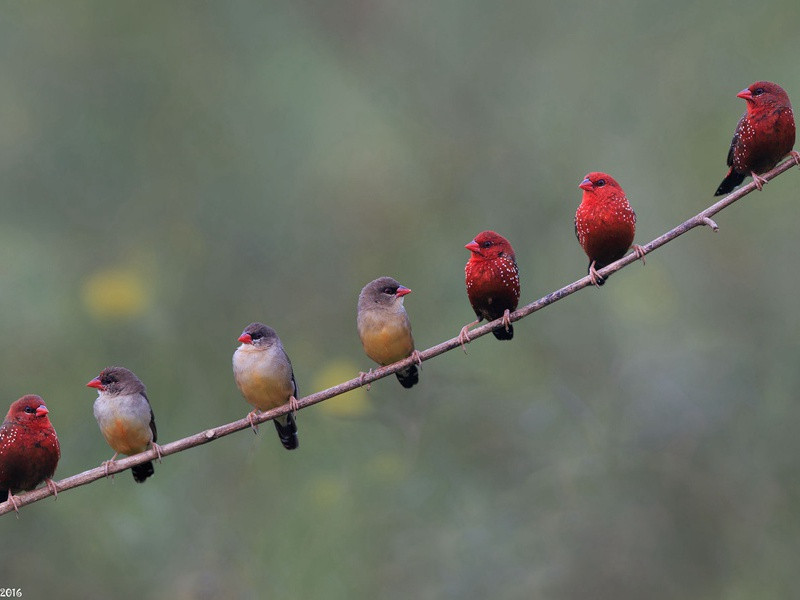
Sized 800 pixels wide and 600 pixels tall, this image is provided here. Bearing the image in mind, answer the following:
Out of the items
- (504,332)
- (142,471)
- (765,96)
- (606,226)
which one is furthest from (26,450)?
(765,96)

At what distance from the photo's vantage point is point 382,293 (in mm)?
6727

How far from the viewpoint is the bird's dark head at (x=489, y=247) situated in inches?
255

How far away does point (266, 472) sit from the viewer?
507 inches

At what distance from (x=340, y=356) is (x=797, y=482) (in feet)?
17.7

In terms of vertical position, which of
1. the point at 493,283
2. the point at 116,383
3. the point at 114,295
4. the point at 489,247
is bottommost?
the point at 493,283

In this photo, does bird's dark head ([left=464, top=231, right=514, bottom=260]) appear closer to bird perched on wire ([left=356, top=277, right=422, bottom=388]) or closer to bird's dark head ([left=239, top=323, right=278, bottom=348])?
bird perched on wire ([left=356, top=277, right=422, bottom=388])

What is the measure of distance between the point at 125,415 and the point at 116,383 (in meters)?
0.23

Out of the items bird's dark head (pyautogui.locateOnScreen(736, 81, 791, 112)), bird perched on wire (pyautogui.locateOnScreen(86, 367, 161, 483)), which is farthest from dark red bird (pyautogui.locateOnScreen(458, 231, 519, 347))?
bird perched on wire (pyautogui.locateOnScreen(86, 367, 161, 483))

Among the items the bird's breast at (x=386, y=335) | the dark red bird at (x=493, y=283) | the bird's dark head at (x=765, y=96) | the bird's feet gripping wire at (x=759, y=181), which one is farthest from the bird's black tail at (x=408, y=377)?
the bird's dark head at (x=765, y=96)

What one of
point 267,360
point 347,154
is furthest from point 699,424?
point 267,360

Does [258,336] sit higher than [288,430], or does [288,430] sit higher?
[258,336]

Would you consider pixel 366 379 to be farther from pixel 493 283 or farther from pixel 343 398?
pixel 343 398

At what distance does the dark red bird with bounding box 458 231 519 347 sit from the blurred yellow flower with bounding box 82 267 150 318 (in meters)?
6.62

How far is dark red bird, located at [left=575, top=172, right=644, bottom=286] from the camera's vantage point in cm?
633
